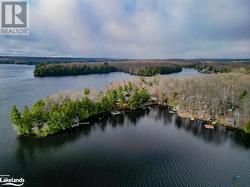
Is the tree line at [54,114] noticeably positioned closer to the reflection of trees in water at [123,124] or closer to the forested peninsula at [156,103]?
the forested peninsula at [156,103]

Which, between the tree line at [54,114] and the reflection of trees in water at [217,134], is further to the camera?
the reflection of trees in water at [217,134]

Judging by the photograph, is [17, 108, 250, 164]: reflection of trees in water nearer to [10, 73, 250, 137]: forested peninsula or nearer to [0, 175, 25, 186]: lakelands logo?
[10, 73, 250, 137]: forested peninsula

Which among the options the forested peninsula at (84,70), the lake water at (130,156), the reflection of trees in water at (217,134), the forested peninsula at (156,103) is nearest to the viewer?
the lake water at (130,156)

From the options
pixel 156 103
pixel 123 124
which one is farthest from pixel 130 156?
pixel 156 103

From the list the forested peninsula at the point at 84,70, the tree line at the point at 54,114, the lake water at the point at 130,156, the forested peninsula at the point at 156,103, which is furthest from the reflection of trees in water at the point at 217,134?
the forested peninsula at the point at 84,70

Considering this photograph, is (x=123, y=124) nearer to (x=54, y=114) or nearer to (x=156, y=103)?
(x=54, y=114)

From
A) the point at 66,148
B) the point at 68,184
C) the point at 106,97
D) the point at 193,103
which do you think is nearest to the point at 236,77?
the point at 193,103
